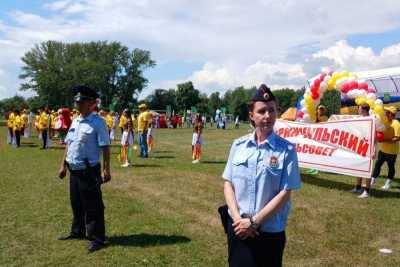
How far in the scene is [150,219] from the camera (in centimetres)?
760

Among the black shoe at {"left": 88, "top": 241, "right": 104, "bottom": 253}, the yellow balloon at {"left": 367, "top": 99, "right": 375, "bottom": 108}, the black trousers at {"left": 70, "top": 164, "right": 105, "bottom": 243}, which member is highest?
the yellow balloon at {"left": 367, "top": 99, "right": 375, "bottom": 108}

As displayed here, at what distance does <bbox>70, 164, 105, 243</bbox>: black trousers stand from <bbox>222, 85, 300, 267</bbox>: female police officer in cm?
320

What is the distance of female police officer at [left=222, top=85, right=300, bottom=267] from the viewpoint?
310cm

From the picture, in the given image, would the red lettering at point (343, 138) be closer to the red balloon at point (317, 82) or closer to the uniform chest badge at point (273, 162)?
the red balloon at point (317, 82)

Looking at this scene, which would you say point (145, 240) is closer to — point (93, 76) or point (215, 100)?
point (93, 76)

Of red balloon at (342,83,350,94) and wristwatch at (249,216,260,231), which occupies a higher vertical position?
red balloon at (342,83,350,94)

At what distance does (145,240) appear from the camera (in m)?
6.44

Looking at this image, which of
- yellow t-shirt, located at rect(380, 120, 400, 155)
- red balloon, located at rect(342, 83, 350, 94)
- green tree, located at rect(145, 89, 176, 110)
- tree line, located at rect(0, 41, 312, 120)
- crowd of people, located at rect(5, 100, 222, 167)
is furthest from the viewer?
green tree, located at rect(145, 89, 176, 110)

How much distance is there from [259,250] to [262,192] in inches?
17.2

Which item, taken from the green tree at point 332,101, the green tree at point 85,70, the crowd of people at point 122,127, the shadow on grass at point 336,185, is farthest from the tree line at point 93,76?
the shadow on grass at point 336,185

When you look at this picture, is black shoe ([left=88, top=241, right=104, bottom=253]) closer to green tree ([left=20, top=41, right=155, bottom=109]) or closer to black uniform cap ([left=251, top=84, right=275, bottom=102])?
black uniform cap ([left=251, top=84, right=275, bottom=102])

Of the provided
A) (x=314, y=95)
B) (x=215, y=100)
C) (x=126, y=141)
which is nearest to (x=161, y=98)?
(x=215, y=100)

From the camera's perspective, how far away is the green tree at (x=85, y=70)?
8265cm

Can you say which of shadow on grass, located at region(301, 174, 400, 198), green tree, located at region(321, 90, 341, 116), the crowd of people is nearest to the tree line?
green tree, located at region(321, 90, 341, 116)
